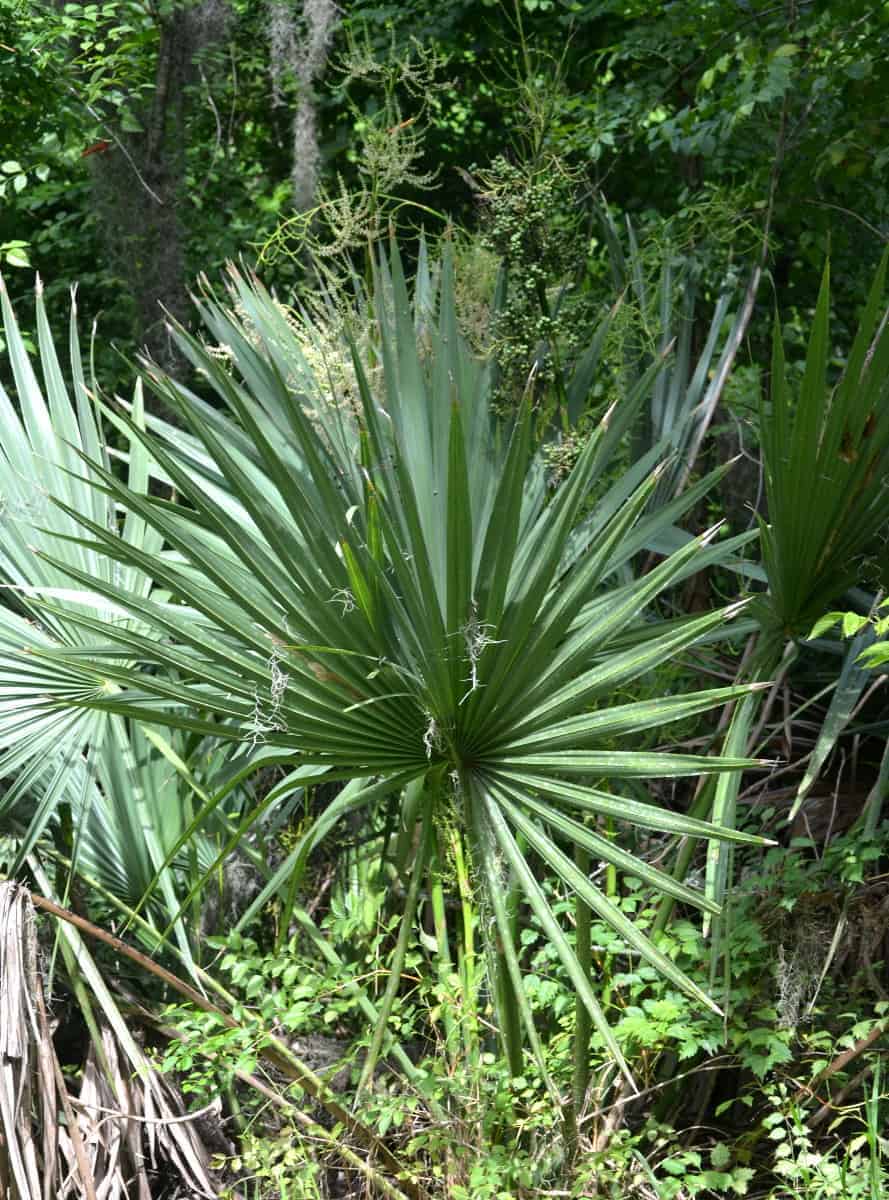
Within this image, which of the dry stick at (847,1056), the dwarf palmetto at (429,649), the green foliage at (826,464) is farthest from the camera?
the dry stick at (847,1056)

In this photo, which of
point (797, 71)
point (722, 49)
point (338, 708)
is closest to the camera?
point (338, 708)

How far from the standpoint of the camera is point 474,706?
89.0 inches

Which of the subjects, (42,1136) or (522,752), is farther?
Result: (42,1136)

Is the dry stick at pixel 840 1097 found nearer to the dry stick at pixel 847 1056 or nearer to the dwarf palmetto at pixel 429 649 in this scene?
the dry stick at pixel 847 1056

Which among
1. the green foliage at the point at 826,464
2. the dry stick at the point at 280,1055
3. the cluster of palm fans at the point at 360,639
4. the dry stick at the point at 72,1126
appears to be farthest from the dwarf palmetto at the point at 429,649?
the dry stick at the point at 72,1126

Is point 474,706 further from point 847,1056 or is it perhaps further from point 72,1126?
point 72,1126

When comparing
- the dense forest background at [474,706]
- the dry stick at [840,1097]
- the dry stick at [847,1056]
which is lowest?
the dry stick at [840,1097]

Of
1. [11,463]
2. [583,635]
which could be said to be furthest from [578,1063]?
[11,463]

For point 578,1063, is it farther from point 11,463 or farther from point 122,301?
point 122,301

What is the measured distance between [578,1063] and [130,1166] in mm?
1109

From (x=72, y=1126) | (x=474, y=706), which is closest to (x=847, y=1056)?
(x=474, y=706)

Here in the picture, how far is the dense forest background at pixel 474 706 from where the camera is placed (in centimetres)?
226

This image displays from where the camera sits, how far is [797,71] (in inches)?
160

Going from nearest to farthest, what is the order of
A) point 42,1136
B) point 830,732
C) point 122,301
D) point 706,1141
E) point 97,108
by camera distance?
point 830,732, point 42,1136, point 706,1141, point 97,108, point 122,301
